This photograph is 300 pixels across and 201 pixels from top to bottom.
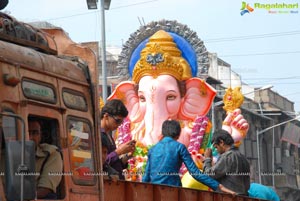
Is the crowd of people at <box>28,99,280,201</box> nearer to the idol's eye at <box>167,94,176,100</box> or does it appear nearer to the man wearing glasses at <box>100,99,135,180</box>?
the man wearing glasses at <box>100,99,135,180</box>

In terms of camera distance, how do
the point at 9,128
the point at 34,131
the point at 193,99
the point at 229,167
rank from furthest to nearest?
the point at 193,99
the point at 229,167
the point at 34,131
the point at 9,128

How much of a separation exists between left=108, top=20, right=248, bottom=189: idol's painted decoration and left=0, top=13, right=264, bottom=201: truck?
1385cm

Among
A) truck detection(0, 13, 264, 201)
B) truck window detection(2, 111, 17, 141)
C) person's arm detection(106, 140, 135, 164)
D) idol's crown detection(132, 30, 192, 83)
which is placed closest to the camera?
truck detection(0, 13, 264, 201)

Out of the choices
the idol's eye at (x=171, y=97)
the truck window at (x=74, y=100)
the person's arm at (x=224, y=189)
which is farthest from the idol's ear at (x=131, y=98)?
the truck window at (x=74, y=100)

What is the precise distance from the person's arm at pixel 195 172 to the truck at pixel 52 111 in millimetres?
1178

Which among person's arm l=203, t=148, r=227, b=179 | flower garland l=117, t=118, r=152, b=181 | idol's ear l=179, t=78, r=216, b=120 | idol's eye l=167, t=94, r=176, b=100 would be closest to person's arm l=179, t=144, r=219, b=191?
person's arm l=203, t=148, r=227, b=179

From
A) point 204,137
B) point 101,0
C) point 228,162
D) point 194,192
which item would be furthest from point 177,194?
point 101,0

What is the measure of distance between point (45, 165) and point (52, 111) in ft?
1.50

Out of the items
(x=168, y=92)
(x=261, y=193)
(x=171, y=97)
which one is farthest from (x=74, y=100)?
(x=171, y=97)

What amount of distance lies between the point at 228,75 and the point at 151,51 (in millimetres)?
42850

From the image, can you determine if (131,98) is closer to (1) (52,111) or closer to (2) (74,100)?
(2) (74,100)

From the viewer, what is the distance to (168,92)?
23.3m

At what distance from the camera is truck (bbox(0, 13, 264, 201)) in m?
6.46

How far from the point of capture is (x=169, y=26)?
24750mm
